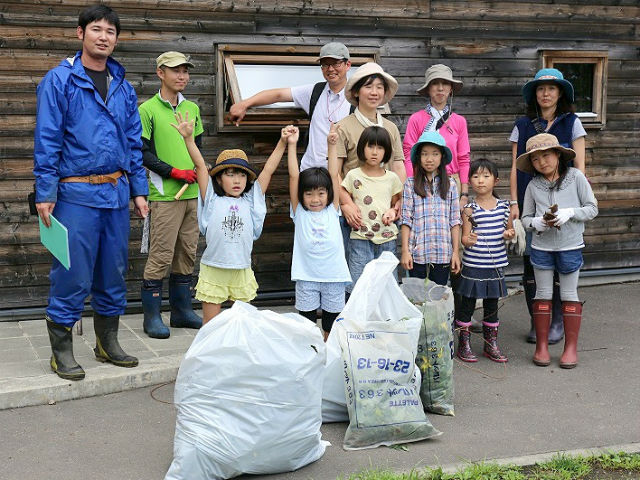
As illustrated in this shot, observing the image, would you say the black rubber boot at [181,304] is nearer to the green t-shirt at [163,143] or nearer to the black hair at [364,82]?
the green t-shirt at [163,143]

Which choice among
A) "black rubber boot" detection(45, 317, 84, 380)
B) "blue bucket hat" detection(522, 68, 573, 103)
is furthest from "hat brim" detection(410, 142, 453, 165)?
"black rubber boot" detection(45, 317, 84, 380)

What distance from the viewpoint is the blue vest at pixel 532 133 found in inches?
262

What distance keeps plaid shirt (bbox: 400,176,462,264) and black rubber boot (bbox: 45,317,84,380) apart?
8.11 ft

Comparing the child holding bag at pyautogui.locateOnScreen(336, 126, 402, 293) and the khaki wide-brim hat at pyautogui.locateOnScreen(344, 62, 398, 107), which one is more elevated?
the khaki wide-brim hat at pyautogui.locateOnScreen(344, 62, 398, 107)

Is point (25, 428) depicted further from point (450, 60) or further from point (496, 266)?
point (450, 60)

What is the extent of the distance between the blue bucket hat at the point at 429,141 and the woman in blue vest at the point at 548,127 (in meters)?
0.81

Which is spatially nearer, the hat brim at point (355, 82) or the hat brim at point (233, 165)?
the hat brim at point (233, 165)

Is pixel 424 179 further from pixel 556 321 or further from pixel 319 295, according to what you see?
pixel 556 321

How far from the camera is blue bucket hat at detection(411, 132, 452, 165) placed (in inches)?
238

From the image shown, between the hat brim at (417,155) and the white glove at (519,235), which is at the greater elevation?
the hat brim at (417,155)

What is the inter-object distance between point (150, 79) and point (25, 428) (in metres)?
3.45

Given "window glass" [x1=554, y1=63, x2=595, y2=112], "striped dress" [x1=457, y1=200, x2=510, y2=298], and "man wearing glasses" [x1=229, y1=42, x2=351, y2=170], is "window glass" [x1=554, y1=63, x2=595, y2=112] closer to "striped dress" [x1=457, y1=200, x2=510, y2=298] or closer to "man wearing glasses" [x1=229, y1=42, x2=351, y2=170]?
"striped dress" [x1=457, y1=200, x2=510, y2=298]

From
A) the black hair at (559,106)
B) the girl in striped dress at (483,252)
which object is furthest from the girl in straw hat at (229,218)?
the black hair at (559,106)

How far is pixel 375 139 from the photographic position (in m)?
6.05
